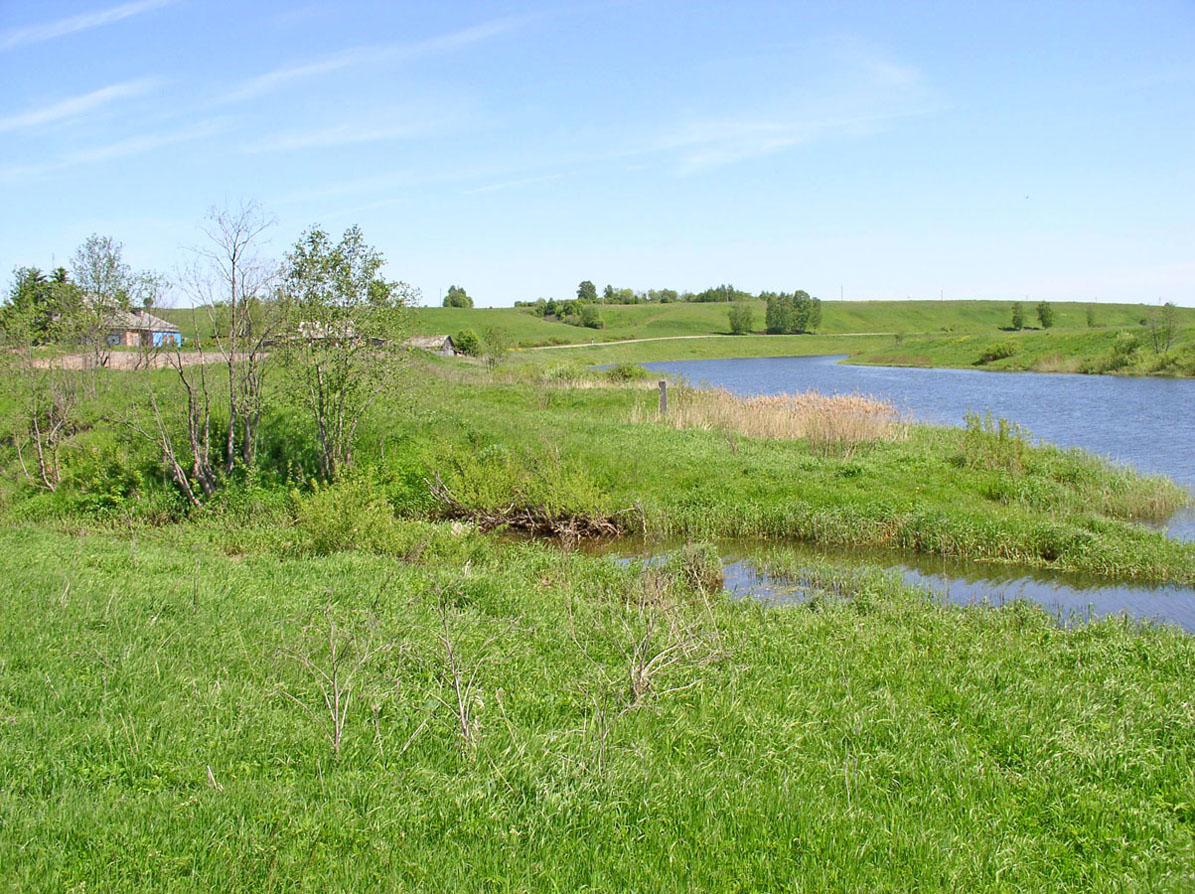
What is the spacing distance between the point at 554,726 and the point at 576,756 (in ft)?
1.94

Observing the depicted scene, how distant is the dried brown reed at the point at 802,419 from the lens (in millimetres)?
17969

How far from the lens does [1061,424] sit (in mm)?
26297

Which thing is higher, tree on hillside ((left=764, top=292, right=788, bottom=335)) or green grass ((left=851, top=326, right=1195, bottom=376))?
tree on hillside ((left=764, top=292, right=788, bottom=335))

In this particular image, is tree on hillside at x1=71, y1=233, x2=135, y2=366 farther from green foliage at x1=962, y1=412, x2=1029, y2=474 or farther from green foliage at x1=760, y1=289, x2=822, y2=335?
green foliage at x1=760, y1=289, x2=822, y2=335

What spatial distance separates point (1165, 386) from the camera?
38188mm

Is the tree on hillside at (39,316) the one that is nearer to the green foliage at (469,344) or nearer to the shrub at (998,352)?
the green foliage at (469,344)

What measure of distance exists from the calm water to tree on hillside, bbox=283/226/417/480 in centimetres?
807

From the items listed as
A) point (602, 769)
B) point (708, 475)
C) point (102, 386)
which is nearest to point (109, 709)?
point (602, 769)

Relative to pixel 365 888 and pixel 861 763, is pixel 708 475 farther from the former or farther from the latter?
pixel 365 888

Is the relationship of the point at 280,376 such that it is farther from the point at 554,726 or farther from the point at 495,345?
the point at 495,345

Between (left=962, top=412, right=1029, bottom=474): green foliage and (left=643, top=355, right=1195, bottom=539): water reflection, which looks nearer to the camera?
(left=962, top=412, right=1029, bottom=474): green foliage

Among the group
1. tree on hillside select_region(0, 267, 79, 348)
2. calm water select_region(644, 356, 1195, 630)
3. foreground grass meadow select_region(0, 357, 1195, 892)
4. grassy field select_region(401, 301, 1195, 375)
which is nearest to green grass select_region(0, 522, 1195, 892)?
foreground grass meadow select_region(0, 357, 1195, 892)

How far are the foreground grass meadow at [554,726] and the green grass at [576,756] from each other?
2 cm

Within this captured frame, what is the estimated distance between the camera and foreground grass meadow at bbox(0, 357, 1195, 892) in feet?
12.5
